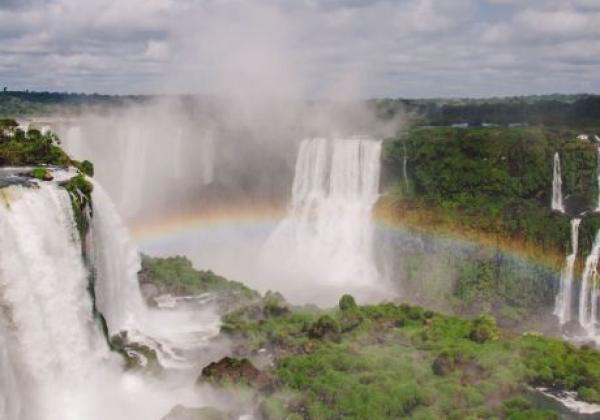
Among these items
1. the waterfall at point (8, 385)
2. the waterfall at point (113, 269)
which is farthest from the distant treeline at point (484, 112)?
the waterfall at point (8, 385)

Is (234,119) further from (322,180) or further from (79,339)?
(79,339)

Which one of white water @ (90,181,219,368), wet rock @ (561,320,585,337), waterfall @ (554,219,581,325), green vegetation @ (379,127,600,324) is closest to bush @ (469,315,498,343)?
green vegetation @ (379,127,600,324)

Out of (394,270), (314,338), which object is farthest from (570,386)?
(394,270)

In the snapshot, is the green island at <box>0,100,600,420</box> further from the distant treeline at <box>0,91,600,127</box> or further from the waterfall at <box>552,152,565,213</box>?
the distant treeline at <box>0,91,600,127</box>

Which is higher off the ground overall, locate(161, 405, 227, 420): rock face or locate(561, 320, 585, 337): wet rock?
locate(161, 405, 227, 420): rock face

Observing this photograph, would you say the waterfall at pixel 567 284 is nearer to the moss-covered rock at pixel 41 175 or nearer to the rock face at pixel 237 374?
the rock face at pixel 237 374

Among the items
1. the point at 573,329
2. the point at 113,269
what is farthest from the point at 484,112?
the point at 113,269

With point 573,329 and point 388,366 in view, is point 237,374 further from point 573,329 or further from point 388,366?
point 573,329
